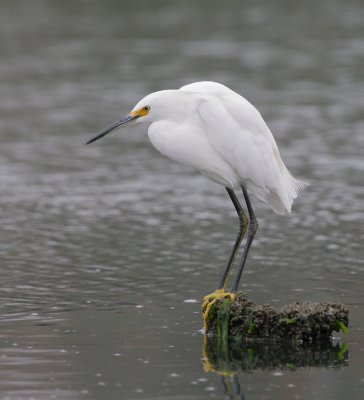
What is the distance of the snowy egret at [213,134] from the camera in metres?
7.64

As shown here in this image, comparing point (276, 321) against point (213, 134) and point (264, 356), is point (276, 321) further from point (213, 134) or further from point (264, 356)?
point (213, 134)

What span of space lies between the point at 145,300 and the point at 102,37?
17.9m

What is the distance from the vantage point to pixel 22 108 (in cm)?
1792

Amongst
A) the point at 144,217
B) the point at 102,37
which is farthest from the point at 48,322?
the point at 102,37

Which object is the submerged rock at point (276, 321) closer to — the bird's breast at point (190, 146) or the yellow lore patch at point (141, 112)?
the bird's breast at point (190, 146)

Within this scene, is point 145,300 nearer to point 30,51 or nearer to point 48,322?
point 48,322

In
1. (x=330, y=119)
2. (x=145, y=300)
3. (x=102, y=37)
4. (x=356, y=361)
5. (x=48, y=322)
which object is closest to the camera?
(x=356, y=361)

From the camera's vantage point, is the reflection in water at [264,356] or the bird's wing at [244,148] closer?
the reflection in water at [264,356]

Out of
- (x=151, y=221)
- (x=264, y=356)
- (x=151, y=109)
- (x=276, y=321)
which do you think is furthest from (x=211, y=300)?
(x=151, y=221)

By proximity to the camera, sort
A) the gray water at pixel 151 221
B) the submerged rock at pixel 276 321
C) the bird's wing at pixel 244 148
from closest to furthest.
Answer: the gray water at pixel 151 221
the submerged rock at pixel 276 321
the bird's wing at pixel 244 148

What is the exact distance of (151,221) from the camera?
449 inches

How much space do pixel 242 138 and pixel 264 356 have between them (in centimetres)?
150

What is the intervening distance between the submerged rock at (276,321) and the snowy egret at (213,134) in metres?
0.23

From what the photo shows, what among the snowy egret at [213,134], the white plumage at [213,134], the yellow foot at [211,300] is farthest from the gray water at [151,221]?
the white plumage at [213,134]
